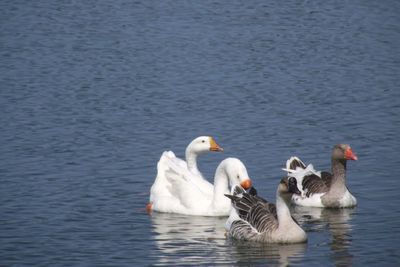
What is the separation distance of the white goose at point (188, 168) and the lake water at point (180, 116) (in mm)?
425

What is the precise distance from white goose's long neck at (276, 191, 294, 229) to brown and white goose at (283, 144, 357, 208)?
2.73m

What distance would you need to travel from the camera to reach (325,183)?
67.9ft

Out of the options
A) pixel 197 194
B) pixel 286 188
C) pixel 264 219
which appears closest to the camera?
pixel 286 188

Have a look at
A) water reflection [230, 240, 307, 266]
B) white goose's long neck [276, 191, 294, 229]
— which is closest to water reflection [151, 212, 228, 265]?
water reflection [230, 240, 307, 266]

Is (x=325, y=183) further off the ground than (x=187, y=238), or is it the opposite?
(x=325, y=183)

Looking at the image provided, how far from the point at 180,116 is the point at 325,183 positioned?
7229mm

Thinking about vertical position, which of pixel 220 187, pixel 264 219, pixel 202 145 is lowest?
pixel 264 219

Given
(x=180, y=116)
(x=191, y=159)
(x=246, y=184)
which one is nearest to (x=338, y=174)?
(x=246, y=184)

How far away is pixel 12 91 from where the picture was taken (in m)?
30.5

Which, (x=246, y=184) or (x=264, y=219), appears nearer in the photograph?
(x=264, y=219)

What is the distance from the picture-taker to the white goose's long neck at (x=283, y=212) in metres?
17.3

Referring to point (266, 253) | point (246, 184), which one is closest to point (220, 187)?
point (246, 184)

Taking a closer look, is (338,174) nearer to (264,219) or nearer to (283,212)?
(264,219)

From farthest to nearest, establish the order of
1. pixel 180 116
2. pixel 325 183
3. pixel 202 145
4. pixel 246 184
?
pixel 180 116, pixel 202 145, pixel 325 183, pixel 246 184
